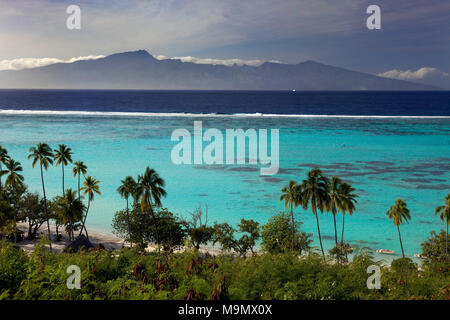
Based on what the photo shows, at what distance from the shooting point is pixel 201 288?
10.1m

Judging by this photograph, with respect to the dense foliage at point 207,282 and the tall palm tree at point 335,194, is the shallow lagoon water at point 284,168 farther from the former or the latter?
the dense foliage at point 207,282

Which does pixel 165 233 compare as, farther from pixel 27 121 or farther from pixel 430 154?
pixel 27 121

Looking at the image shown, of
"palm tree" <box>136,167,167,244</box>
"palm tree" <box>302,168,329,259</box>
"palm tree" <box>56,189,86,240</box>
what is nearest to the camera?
"palm tree" <box>302,168,329,259</box>

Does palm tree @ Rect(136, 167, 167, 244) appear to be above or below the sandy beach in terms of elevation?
above

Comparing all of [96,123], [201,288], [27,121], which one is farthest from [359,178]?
[27,121]

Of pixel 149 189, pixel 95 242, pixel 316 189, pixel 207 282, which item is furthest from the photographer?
pixel 95 242

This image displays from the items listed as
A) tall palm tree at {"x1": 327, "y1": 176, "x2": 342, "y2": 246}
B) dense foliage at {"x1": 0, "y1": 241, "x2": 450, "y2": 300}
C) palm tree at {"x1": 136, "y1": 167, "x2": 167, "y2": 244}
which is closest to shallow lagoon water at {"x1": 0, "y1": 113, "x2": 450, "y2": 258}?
tall palm tree at {"x1": 327, "y1": 176, "x2": 342, "y2": 246}

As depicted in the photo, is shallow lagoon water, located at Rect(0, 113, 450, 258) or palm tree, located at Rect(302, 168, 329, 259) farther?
shallow lagoon water, located at Rect(0, 113, 450, 258)

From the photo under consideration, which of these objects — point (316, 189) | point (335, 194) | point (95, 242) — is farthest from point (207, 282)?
point (95, 242)

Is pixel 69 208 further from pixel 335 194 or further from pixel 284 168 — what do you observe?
pixel 284 168

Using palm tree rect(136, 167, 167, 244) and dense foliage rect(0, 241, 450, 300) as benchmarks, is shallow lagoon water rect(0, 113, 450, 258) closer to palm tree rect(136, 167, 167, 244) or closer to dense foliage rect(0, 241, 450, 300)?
palm tree rect(136, 167, 167, 244)

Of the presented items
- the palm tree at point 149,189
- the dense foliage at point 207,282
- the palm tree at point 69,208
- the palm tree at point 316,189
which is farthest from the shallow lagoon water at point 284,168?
the dense foliage at point 207,282

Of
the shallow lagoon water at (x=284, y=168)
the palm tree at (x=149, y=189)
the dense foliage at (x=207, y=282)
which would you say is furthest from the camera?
the shallow lagoon water at (x=284, y=168)
